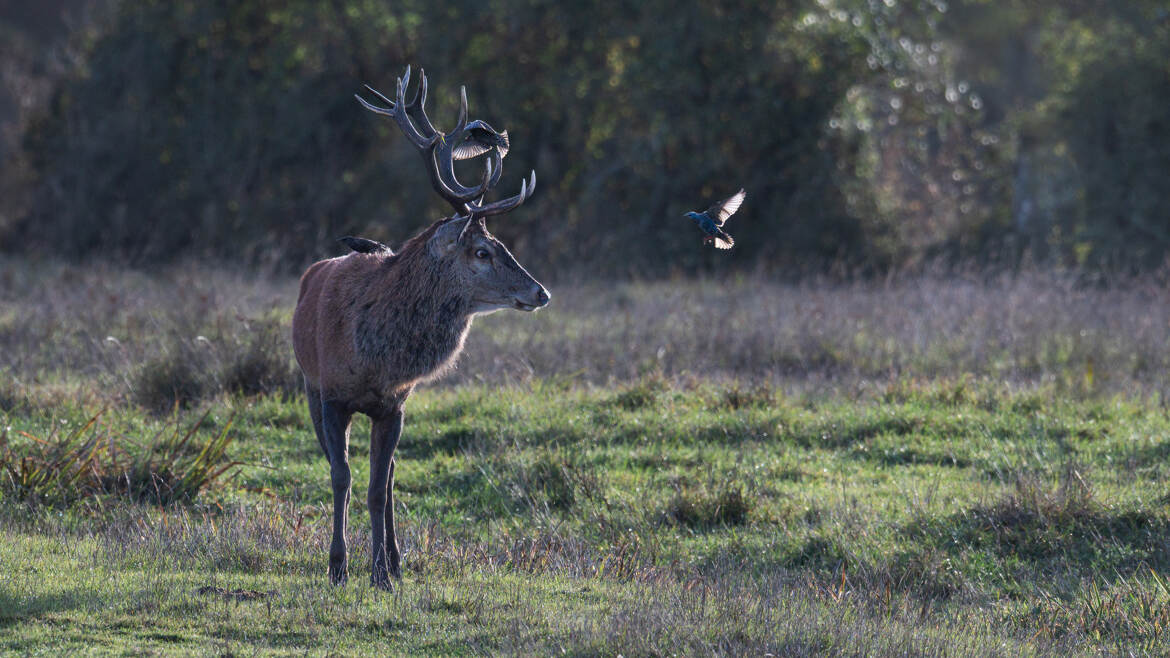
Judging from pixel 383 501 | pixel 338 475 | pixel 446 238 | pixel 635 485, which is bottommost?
pixel 635 485

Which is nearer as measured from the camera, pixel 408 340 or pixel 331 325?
pixel 408 340

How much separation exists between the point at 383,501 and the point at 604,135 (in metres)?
16.8

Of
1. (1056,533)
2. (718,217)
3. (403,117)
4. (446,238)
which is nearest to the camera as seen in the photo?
(446,238)

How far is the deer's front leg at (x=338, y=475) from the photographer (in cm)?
728

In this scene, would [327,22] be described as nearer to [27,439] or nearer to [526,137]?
[526,137]

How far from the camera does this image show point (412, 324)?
7473 millimetres

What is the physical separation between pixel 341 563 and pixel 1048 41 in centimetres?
2575

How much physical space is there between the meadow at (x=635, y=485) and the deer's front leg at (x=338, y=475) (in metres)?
0.23

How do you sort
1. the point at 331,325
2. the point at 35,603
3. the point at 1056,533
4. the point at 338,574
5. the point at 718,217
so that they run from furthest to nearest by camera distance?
the point at 1056,533, the point at 718,217, the point at 331,325, the point at 338,574, the point at 35,603

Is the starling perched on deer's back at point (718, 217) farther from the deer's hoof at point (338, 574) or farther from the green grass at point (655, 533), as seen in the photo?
the deer's hoof at point (338, 574)

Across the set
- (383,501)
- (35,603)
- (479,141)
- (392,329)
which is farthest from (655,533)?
(35,603)

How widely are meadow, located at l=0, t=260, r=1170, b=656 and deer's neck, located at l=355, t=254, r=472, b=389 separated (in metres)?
1.15

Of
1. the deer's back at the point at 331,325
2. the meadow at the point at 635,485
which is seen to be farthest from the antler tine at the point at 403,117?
the meadow at the point at 635,485

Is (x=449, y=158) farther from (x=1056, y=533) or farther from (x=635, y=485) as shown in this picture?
(x=1056, y=533)
